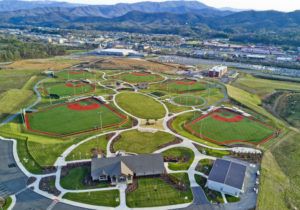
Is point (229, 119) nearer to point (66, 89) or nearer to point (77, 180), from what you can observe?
point (77, 180)

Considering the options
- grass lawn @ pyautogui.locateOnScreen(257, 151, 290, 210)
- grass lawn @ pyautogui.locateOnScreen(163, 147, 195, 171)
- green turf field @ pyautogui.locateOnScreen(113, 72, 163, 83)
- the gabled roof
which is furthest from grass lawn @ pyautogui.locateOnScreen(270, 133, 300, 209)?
green turf field @ pyautogui.locateOnScreen(113, 72, 163, 83)

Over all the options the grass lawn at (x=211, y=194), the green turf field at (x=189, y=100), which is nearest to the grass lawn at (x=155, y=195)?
the grass lawn at (x=211, y=194)

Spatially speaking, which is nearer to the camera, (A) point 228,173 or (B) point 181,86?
(A) point 228,173

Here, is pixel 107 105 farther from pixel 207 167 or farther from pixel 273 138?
pixel 273 138

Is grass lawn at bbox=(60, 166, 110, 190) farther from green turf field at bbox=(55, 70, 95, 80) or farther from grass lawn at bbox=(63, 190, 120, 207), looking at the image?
green turf field at bbox=(55, 70, 95, 80)

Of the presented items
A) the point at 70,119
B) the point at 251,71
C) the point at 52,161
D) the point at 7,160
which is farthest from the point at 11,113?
the point at 251,71

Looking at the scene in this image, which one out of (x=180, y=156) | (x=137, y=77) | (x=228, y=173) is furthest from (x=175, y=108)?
(x=137, y=77)

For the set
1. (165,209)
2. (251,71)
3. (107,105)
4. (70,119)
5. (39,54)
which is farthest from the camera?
(39,54)
